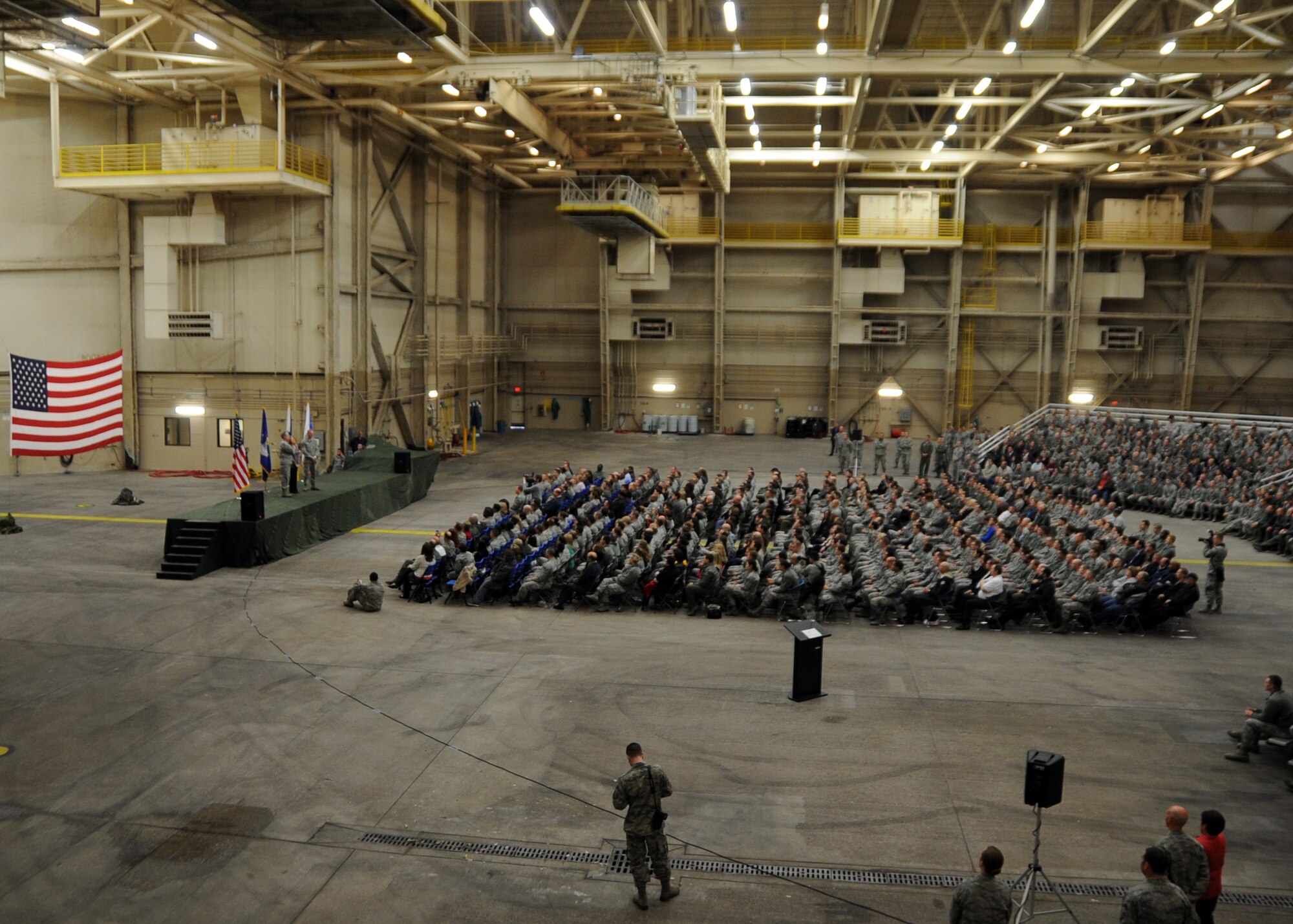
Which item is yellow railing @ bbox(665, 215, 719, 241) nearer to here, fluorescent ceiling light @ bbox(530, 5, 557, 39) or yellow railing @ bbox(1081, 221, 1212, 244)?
yellow railing @ bbox(1081, 221, 1212, 244)

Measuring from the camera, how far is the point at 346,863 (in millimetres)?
7703

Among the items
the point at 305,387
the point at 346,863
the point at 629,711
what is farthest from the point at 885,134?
the point at 346,863

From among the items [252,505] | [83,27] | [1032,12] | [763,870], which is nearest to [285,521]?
[252,505]

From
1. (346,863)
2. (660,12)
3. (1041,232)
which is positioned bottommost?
(346,863)

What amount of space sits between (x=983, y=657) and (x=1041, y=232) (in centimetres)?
3136

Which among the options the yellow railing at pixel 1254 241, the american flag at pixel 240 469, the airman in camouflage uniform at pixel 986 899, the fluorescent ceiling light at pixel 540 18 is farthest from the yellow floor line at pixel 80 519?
the yellow railing at pixel 1254 241

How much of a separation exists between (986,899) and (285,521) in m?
16.0

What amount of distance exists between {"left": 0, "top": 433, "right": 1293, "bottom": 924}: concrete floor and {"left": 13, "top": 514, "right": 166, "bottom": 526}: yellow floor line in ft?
21.1

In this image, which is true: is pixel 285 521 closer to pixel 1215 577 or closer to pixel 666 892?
pixel 666 892

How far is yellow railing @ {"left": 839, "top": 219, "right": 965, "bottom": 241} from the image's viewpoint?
125 feet

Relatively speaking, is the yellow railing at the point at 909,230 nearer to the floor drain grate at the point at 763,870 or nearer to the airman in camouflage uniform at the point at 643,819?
the floor drain grate at the point at 763,870

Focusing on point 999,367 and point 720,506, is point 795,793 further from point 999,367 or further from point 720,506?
point 999,367

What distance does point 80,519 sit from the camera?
22.2 meters

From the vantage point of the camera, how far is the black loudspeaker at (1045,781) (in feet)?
22.5
